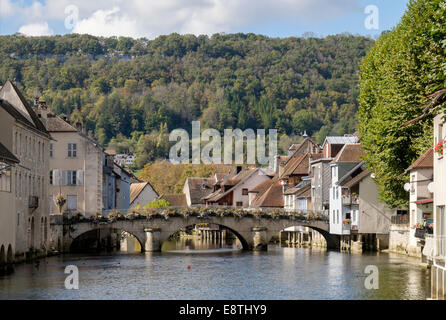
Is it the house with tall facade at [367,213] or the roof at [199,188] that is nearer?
the house with tall facade at [367,213]

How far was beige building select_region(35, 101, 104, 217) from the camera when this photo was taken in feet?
295

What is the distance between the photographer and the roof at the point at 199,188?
173 meters

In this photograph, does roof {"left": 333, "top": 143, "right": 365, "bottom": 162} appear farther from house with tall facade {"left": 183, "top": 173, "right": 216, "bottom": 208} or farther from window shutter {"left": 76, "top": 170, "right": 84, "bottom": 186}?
house with tall facade {"left": 183, "top": 173, "right": 216, "bottom": 208}

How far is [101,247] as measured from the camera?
97938 millimetres

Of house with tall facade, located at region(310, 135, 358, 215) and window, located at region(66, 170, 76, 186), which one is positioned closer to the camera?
window, located at region(66, 170, 76, 186)

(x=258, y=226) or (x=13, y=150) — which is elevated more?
(x=13, y=150)

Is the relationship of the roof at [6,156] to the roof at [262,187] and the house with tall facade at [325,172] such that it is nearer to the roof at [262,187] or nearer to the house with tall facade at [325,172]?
the house with tall facade at [325,172]

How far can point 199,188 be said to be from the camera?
6939 inches

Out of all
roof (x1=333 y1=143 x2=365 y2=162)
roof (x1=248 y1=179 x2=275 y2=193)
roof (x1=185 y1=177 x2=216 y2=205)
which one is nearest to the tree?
roof (x1=333 y1=143 x2=365 y2=162)

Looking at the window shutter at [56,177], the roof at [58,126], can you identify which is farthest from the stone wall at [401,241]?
the window shutter at [56,177]

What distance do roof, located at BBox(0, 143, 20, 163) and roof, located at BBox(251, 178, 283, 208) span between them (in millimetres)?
63892

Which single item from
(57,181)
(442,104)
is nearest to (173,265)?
(57,181)
